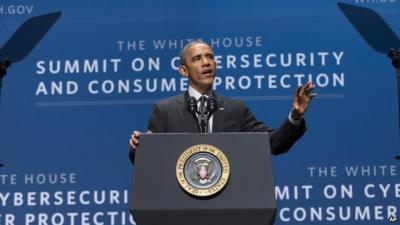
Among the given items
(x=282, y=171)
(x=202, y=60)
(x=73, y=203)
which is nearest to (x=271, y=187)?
(x=202, y=60)

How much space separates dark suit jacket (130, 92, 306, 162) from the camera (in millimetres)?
2592

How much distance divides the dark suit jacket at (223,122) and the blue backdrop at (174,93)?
4.81 feet

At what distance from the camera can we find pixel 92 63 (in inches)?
175

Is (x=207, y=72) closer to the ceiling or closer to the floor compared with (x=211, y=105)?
closer to the ceiling

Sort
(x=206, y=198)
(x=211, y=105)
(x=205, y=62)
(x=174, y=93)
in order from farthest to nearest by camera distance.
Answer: (x=174, y=93)
(x=205, y=62)
(x=211, y=105)
(x=206, y=198)

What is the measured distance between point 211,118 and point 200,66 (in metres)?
0.19

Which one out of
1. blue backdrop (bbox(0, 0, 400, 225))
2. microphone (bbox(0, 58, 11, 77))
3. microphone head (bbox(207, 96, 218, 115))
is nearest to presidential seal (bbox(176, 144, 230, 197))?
microphone head (bbox(207, 96, 218, 115))

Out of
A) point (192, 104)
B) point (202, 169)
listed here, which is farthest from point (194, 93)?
point (202, 169)

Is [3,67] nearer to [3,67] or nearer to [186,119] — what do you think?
[3,67]

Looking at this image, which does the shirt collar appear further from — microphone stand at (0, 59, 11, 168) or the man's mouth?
microphone stand at (0, 59, 11, 168)

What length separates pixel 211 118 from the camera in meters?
2.69

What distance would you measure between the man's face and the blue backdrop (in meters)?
1.61

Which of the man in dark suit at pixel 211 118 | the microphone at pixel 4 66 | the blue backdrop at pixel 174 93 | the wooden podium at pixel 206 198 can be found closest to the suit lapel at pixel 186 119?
the man in dark suit at pixel 211 118

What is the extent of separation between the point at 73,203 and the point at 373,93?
1.79 m
